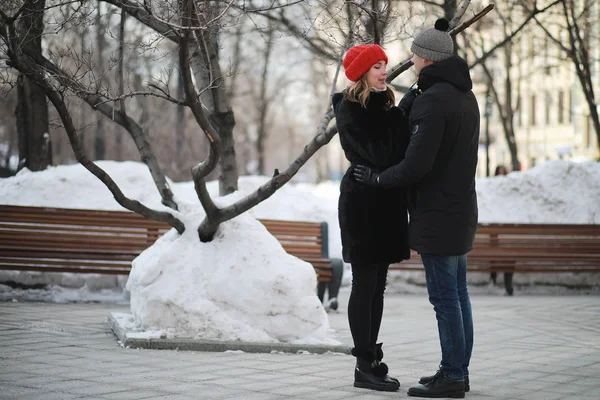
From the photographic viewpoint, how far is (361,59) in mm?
5406

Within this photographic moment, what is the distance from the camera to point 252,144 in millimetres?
42750

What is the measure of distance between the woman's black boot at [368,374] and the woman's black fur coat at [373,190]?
536 millimetres

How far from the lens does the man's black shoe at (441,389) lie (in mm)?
5102

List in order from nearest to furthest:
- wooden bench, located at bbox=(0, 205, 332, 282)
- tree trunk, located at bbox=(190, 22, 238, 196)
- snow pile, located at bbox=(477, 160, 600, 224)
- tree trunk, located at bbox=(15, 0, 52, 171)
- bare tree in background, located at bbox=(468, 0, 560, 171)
Result: tree trunk, located at bbox=(190, 22, 238, 196) < wooden bench, located at bbox=(0, 205, 332, 282) < tree trunk, located at bbox=(15, 0, 52, 171) < snow pile, located at bbox=(477, 160, 600, 224) < bare tree in background, located at bbox=(468, 0, 560, 171)

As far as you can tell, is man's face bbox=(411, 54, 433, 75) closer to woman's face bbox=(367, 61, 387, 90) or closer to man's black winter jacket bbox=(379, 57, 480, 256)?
man's black winter jacket bbox=(379, 57, 480, 256)

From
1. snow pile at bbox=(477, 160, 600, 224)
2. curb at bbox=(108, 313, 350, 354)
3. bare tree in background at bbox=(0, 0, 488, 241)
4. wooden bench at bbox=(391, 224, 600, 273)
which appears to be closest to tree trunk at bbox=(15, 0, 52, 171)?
wooden bench at bbox=(391, 224, 600, 273)

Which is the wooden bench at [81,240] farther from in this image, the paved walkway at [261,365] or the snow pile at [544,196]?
the snow pile at [544,196]

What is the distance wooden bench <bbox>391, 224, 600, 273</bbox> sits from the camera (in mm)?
13000

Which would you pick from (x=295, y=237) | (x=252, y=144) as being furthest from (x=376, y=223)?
(x=252, y=144)

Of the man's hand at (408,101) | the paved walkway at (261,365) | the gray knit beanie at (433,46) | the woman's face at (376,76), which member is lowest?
the paved walkway at (261,365)

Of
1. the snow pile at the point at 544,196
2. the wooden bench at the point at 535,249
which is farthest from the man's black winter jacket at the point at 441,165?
the snow pile at the point at 544,196

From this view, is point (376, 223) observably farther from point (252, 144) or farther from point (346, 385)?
point (252, 144)

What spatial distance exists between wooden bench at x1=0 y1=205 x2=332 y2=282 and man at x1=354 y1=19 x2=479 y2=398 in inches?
204

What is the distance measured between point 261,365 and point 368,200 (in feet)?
5.03
